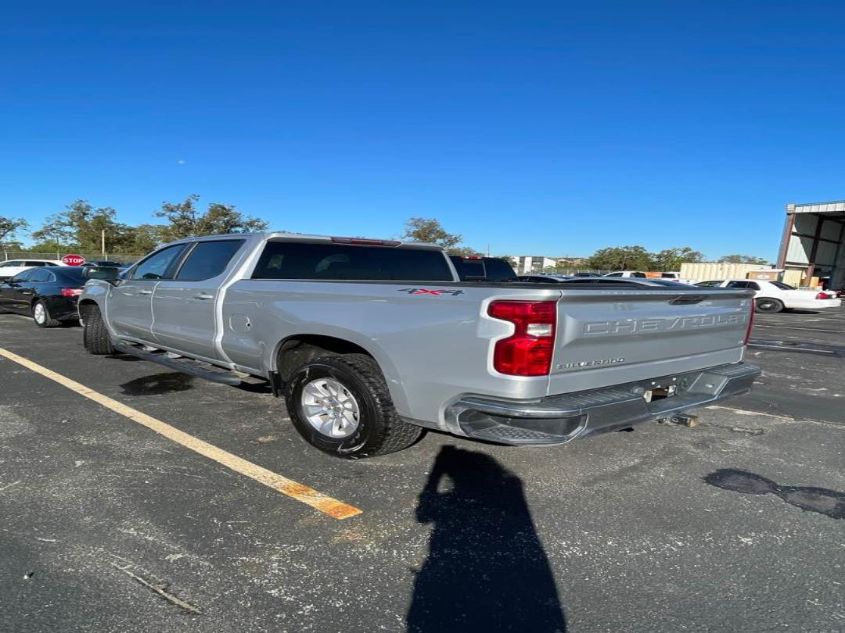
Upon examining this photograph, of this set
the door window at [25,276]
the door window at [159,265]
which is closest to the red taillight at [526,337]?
the door window at [159,265]

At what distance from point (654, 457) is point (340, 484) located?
92.9 inches

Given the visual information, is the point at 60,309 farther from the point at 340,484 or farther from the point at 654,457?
the point at 654,457

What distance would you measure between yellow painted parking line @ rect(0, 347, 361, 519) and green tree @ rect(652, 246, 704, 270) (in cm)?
7873

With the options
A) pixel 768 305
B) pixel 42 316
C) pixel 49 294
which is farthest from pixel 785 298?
pixel 42 316

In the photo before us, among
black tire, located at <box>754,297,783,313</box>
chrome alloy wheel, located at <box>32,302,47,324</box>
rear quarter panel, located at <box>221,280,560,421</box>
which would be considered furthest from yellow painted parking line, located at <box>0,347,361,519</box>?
black tire, located at <box>754,297,783,313</box>

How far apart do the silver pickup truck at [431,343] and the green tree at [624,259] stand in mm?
75044

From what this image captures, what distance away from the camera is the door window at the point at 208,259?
4.98 m

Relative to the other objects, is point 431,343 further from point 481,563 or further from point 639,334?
point 639,334

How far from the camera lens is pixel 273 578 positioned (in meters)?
2.46

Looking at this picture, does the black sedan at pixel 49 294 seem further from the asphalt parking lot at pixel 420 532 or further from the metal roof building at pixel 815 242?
the metal roof building at pixel 815 242

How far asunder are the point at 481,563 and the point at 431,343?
1.17m

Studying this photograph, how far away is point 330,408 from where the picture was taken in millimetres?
3910

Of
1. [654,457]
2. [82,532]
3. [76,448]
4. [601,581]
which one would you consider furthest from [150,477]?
[654,457]

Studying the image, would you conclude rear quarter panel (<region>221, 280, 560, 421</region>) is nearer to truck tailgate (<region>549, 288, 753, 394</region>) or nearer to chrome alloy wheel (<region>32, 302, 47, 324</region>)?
truck tailgate (<region>549, 288, 753, 394</region>)
